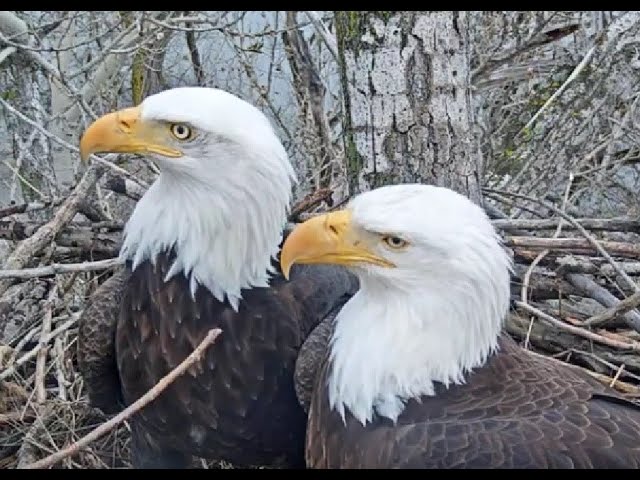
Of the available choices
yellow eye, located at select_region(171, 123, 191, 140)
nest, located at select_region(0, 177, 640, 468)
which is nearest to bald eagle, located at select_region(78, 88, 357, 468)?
yellow eye, located at select_region(171, 123, 191, 140)

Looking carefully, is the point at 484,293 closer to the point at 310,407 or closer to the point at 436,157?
the point at 310,407

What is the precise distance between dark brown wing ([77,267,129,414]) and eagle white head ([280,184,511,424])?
682mm

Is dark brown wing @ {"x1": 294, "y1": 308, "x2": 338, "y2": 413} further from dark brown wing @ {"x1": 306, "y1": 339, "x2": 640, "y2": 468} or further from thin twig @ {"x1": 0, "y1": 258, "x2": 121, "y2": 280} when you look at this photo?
thin twig @ {"x1": 0, "y1": 258, "x2": 121, "y2": 280}

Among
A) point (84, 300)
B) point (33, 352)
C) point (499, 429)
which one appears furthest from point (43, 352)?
point (499, 429)

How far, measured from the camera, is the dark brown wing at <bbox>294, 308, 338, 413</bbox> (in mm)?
2750

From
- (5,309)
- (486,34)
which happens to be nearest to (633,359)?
(5,309)

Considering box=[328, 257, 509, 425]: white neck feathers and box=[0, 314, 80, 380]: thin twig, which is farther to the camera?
box=[0, 314, 80, 380]: thin twig

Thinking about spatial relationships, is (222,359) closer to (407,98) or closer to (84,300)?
(407,98)

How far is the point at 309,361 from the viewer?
2.76m

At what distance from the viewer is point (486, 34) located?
17.0ft

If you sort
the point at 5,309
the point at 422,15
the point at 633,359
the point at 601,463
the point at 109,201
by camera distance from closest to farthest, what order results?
the point at 601,463
the point at 422,15
the point at 633,359
the point at 5,309
the point at 109,201

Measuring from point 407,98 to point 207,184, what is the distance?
66 cm

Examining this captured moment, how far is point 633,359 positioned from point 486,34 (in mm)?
2240

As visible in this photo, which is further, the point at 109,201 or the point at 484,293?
the point at 109,201
